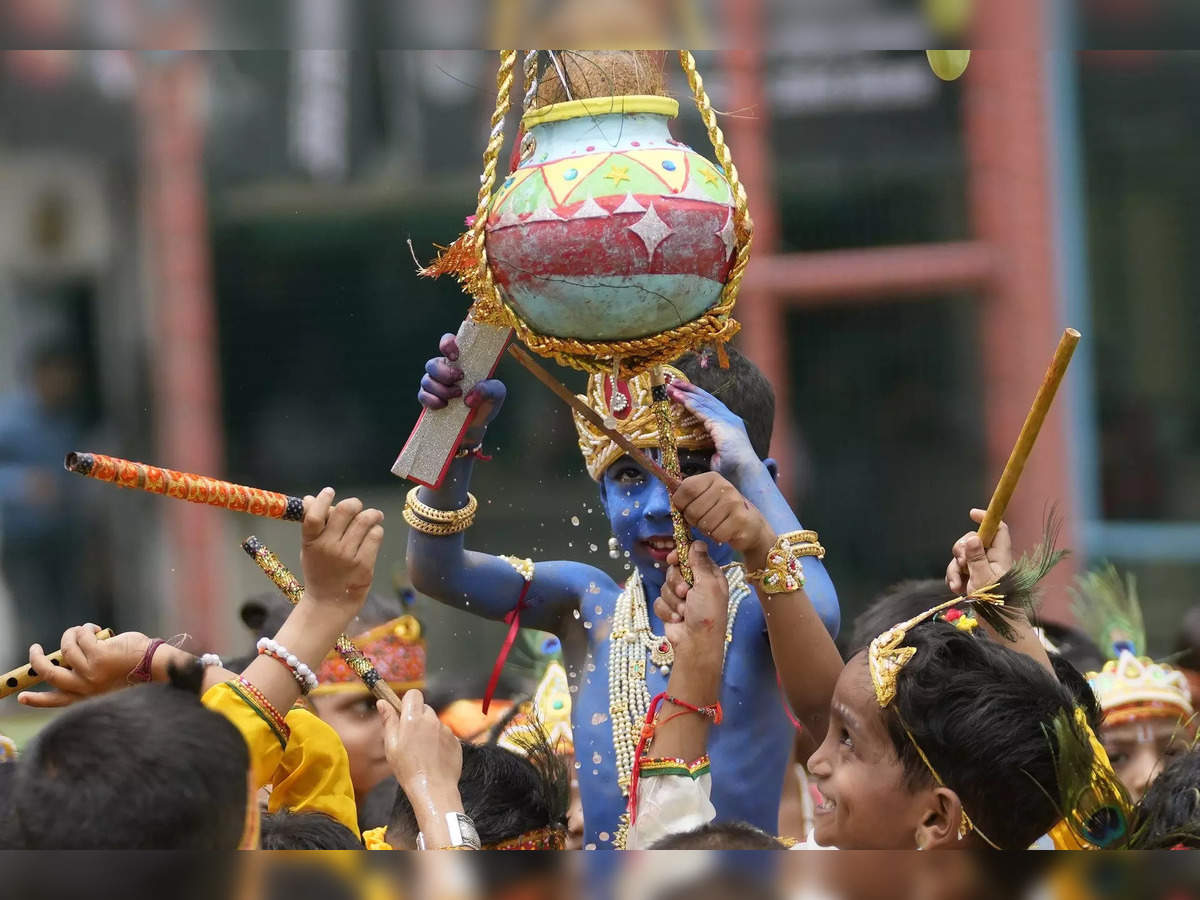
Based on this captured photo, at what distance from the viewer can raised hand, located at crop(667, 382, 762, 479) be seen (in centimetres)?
262

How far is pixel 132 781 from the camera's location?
1726mm

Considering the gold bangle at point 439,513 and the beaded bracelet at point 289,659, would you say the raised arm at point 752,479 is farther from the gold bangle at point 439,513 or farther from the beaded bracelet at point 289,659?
the beaded bracelet at point 289,659

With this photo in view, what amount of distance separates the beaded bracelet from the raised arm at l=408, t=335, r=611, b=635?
46 centimetres

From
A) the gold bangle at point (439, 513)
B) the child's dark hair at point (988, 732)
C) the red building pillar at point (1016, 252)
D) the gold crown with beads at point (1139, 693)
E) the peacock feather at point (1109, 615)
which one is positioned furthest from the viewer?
the red building pillar at point (1016, 252)

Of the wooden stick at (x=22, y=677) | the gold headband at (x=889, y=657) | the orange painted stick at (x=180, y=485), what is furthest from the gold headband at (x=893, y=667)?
the wooden stick at (x=22, y=677)

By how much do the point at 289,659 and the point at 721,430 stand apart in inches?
31.3

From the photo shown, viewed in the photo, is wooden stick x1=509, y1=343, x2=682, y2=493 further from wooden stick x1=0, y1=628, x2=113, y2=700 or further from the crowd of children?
wooden stick x1=0, y1=628, x2=113, y2=700

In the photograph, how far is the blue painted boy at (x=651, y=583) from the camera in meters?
2.63

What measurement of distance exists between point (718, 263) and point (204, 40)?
28.2 inches

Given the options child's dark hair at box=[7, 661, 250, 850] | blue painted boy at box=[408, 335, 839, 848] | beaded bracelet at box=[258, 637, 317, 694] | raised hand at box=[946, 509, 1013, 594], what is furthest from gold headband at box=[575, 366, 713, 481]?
child's dark hair at box=[7, 661, 250, 850]

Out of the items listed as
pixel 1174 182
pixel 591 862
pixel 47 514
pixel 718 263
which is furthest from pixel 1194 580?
pixel 591 862

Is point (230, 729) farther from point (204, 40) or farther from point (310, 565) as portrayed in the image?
point (204, 40)

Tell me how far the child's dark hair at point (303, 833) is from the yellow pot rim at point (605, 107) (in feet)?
3.43

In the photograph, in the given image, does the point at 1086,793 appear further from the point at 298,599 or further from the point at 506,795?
the point at 298,599
